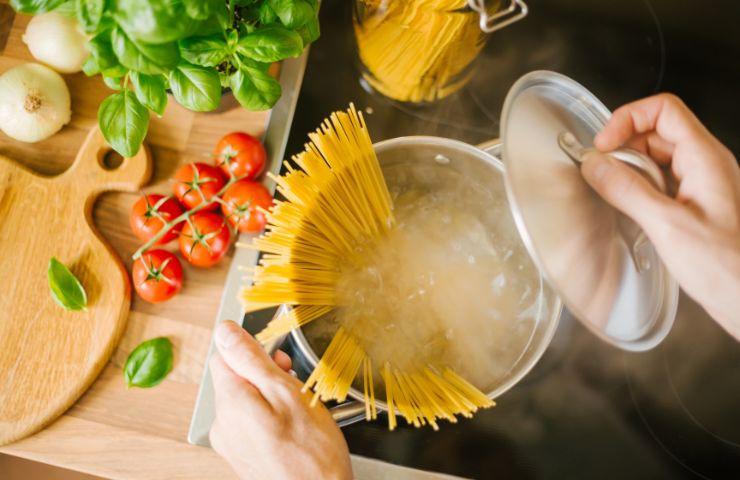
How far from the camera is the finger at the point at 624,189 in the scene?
0.56 metres

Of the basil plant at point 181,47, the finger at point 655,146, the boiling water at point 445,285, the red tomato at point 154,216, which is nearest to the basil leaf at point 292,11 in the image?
the basil plant at point 181,47

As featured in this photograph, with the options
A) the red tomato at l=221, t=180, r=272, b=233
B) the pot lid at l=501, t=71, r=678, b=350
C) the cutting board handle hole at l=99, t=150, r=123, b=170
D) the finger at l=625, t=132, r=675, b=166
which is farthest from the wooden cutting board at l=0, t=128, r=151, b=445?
the finger at l=625, t=132, r=675, b=166

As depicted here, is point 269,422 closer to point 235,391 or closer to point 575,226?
point 235,391

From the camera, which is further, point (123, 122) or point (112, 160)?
point (112, 160)

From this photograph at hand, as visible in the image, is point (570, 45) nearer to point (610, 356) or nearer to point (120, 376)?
point (610, 356)

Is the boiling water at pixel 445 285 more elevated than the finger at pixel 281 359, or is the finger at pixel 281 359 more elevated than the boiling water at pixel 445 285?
the boiling water at pixel 445 285

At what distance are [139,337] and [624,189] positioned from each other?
0.64 metres

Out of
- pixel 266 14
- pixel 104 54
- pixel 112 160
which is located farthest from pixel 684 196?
pixel 112 160

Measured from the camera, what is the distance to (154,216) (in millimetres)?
757

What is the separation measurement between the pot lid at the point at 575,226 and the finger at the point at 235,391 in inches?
12.1

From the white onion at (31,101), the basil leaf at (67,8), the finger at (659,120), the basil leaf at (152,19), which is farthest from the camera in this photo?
the white onion at (31,101)

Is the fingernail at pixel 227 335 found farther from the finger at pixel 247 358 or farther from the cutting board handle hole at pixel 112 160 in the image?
the cutting board handle hole at pixel 112 160

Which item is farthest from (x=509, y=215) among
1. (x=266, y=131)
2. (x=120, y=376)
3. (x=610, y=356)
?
(x=120, y=376)

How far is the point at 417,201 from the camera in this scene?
2.44ft
